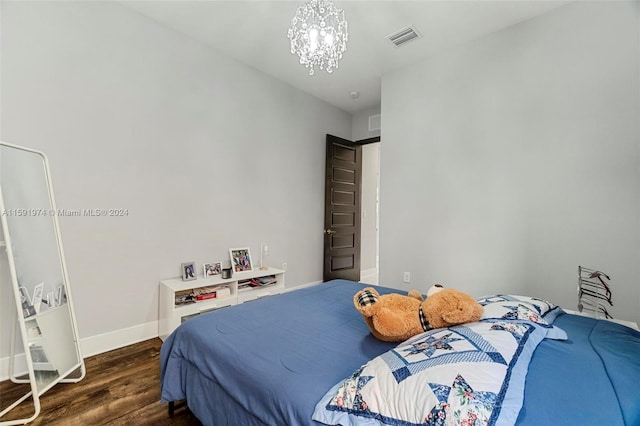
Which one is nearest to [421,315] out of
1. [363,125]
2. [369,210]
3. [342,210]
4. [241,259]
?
[241,259]

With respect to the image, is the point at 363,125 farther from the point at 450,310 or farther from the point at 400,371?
the point at 400,371

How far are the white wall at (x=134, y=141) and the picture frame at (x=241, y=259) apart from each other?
0.08 meters

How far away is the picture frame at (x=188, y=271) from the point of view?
2770 mm

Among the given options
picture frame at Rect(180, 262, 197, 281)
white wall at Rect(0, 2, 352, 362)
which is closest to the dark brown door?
white wall at Rect(0, 2, 352, 362)

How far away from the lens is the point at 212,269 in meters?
3.02

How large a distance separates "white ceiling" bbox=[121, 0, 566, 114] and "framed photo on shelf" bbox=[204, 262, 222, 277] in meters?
2.31

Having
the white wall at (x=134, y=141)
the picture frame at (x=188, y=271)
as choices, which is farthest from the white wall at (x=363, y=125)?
the picture frame at (x=188, y=271)

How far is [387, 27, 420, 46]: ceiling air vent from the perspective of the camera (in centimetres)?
271

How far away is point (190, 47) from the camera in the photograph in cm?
289

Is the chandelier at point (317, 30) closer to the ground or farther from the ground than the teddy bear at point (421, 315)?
farther from the ground

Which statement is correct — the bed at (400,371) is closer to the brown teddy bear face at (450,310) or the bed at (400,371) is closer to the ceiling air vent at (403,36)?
the brown teddy bear face at (450,310)

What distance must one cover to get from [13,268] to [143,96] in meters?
1.67

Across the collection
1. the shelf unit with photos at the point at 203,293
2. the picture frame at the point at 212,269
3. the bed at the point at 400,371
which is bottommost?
the shelf unit with photos at the point at 203,293

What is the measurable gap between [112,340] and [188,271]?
78 centimetres
